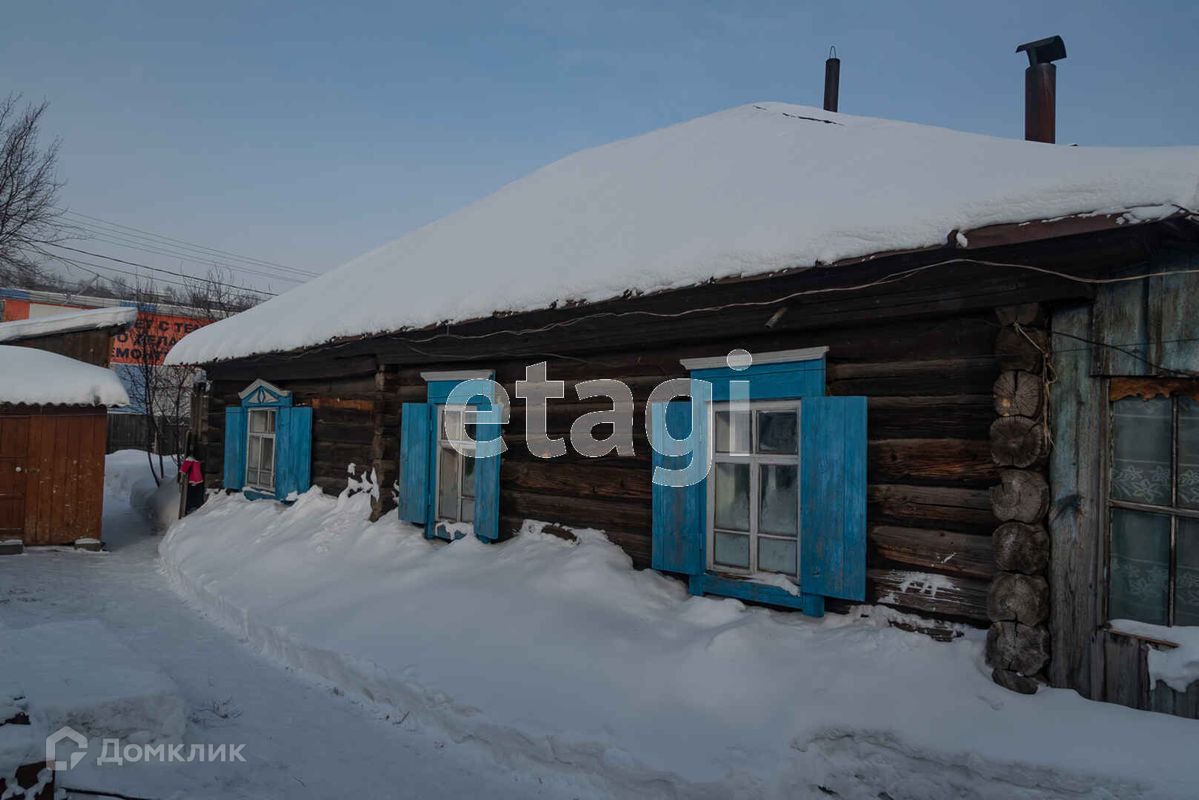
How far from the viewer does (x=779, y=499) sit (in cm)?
516

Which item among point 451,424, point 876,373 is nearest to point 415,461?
point 451,424

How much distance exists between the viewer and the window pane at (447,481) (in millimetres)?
7789

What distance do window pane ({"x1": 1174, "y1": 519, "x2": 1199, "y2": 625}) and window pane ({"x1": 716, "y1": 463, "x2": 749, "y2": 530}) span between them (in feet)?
7.97

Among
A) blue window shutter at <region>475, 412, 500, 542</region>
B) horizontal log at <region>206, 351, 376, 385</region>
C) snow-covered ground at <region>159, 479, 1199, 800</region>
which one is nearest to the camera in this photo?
snow-covered ground at <region>159, 479, 1199, 800</region>

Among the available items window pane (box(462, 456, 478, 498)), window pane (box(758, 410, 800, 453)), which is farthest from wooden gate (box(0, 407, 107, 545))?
window pane (box(758, 410, 800, 453))

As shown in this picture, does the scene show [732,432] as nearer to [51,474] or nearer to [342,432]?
[342,432]

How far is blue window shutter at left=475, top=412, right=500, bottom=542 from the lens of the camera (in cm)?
698

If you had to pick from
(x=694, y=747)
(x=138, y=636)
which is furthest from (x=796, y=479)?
(x=138, y=636)

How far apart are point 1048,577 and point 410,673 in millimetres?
3988

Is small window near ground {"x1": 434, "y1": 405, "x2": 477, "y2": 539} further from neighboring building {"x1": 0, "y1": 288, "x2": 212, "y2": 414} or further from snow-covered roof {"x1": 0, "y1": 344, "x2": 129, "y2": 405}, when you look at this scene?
neighboring building {"x1": 0, "y1": 288, "x2": 212, "y2": 414}

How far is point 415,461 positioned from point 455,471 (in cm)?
43

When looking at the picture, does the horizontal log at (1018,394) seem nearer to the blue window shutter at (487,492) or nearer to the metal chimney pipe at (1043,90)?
the blue window shutter at (487,492)

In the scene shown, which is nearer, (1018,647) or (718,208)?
(1018,647)

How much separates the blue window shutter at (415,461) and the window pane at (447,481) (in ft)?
0.56
